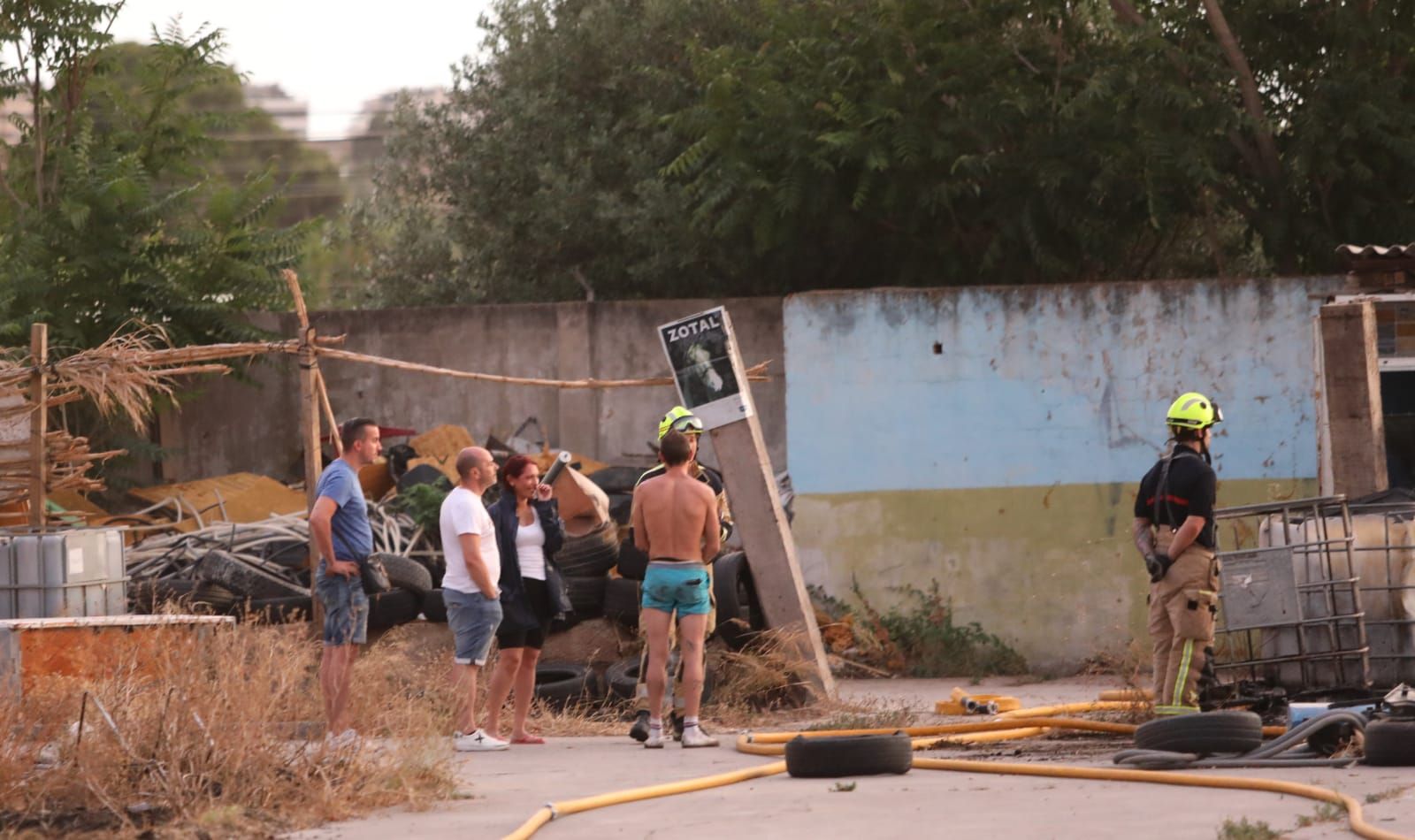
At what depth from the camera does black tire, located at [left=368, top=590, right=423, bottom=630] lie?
14.5 m

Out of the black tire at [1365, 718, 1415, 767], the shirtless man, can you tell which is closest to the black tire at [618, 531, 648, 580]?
the shirtless man

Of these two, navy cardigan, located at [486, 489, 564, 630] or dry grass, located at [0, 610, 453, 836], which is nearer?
dry grass, located at [0, 610, 453, 836]

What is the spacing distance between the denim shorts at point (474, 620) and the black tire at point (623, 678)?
2121mm

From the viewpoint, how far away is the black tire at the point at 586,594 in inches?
571

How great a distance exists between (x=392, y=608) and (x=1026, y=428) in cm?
576

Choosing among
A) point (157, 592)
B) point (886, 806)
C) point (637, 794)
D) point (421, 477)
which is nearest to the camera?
point (886, 806)

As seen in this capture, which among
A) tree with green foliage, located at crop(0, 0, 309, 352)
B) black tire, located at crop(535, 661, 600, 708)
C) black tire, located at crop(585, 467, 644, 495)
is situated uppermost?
tree with green foliage, located at crop(0, 0, 309, 352)

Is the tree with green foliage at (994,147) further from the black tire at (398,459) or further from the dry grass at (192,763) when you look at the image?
the dry grass at (192,763)

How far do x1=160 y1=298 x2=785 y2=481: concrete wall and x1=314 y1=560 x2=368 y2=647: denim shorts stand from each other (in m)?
8.68

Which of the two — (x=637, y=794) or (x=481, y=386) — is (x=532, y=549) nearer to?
(x=637, y=794)

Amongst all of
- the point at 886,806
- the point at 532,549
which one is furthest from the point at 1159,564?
the point at 532,549

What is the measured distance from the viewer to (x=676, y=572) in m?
11.2

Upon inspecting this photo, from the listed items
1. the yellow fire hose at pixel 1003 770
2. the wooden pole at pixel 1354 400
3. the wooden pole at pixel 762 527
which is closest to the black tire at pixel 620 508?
the wooden pole at pixel 762 527

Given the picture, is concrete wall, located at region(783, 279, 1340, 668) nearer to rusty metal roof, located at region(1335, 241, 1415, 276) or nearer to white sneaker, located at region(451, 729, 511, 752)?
rusty metal roof, located at region(1335, 241, 1415, 276)
